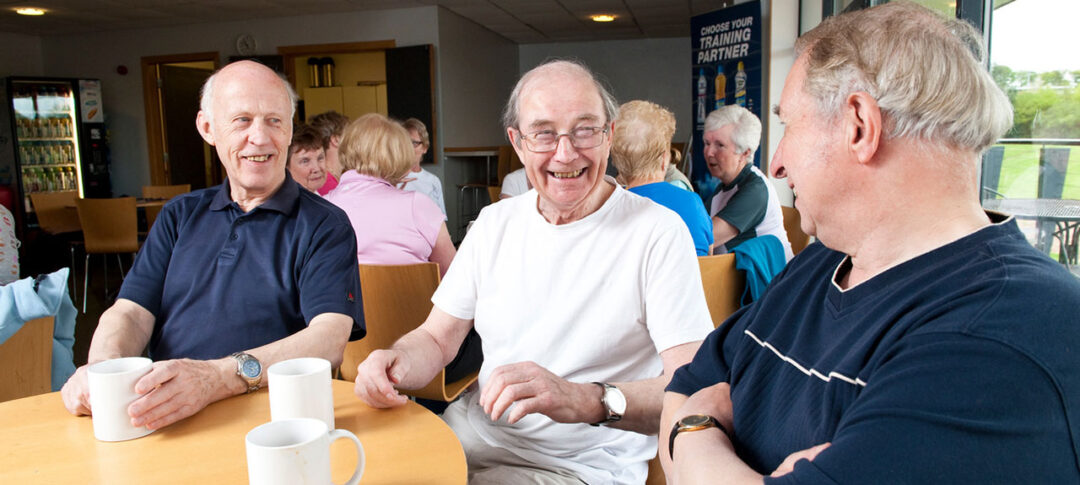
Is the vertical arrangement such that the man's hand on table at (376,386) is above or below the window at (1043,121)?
below

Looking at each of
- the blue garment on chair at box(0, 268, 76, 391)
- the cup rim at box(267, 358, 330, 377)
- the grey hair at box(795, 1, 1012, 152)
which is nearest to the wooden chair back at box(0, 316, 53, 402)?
the blue garment on chair at box(0, 268, 76, 391)

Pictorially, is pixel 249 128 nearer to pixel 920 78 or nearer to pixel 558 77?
pixel 558 77

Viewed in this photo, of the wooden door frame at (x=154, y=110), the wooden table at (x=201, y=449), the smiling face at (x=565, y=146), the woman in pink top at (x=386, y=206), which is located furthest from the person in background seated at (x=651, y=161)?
the wooden door frame at (x=154, y=110)

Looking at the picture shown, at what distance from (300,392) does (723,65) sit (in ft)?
18.8

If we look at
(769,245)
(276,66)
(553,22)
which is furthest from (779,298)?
(553,22)

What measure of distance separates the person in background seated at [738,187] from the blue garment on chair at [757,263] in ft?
2.15

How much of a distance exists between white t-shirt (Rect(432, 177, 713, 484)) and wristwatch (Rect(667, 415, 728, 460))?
0.38m

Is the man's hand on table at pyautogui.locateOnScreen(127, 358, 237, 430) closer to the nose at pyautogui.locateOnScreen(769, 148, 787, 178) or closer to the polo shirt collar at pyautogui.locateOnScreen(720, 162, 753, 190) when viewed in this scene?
the nose at pyautogui.locateOnScreen(769, 148, 787, 178)

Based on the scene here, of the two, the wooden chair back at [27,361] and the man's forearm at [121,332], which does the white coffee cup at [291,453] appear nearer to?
the man's forearm at [121,332]

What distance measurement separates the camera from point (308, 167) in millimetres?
3705

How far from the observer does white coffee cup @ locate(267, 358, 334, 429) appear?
1001 millimetres

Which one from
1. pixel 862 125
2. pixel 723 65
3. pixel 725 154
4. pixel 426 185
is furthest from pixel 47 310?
pixel 723 65

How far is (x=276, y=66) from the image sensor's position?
27.2ft

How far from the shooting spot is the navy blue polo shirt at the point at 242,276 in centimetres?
161
